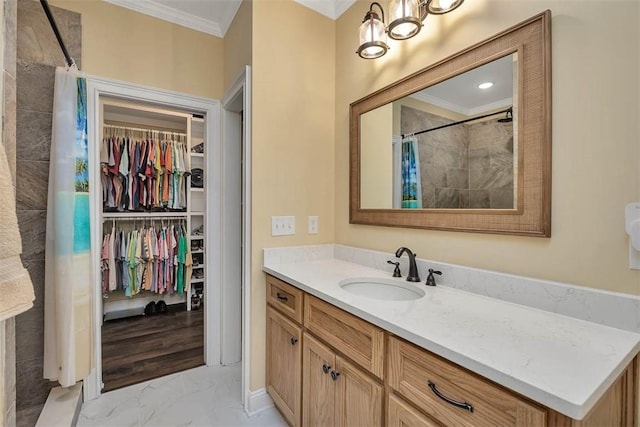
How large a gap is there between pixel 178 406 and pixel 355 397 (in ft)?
4.52

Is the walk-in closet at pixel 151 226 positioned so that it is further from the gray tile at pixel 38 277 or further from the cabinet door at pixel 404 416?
the cabinet door at pixel 404 416

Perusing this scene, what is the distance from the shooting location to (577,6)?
3.24 feet

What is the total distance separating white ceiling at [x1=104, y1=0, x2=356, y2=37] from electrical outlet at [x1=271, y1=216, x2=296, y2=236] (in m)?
1.47

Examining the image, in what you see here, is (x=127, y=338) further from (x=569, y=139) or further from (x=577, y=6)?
(x=577, y=6)

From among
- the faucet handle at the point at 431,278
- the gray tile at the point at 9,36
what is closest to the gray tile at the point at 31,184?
the gray tile at the point at 9,36

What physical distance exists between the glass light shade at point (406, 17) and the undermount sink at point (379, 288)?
4.04 feet

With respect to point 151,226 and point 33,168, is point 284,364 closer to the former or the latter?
point 33,168

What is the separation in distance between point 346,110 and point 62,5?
1.93m

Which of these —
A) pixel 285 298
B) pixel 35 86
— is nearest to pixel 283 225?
pixel 285 298

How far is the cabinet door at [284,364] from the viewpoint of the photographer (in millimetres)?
1508

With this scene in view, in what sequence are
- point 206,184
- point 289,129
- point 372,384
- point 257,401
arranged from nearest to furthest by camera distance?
point 372,384
point 257,401
point 289,129
point 206,184

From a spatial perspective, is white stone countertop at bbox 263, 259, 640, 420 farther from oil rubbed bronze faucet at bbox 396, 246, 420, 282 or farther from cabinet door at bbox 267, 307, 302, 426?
cabinet door at bbox 267, 307, 302, 426

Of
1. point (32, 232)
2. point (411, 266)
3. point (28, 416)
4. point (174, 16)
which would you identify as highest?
point (174, 16)

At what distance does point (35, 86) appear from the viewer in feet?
5.63
